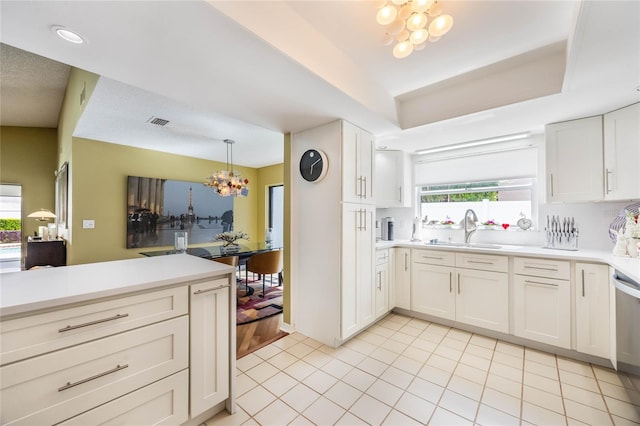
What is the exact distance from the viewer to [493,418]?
1545mm

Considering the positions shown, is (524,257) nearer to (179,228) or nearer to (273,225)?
(273,225)

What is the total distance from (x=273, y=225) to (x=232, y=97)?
446cm

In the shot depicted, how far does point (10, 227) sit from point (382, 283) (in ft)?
24.2

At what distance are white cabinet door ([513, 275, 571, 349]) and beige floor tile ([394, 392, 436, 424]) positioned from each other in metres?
1.40

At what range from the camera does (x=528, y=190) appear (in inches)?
118

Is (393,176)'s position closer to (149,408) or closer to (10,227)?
(149,408)

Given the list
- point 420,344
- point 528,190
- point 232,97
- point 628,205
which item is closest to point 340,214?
point 232,97

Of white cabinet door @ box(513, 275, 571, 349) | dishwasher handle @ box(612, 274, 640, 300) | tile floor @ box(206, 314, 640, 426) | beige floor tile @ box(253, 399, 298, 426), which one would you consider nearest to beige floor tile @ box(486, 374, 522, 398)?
tile floor @ box(206, 314, 640, 426)

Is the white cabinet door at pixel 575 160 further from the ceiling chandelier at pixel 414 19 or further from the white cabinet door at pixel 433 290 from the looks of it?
the ceiling chandelier at pixel 414 19

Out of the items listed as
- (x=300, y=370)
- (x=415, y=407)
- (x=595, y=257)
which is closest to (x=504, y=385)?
(x=415, y=407)

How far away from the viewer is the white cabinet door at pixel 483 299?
2.48 m

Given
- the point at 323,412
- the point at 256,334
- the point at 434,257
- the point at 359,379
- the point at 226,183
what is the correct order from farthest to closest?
1. the point at 226,183
2. the point at 434,257
3. the point at 256,334
4. the point at 359,379
5. the point at 323,412

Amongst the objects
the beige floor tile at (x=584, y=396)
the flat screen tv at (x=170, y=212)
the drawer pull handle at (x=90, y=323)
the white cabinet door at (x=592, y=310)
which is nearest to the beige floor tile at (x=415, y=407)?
the beige floor tile at (x=584, y=396)

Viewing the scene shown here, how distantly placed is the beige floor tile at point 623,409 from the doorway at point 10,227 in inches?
341
